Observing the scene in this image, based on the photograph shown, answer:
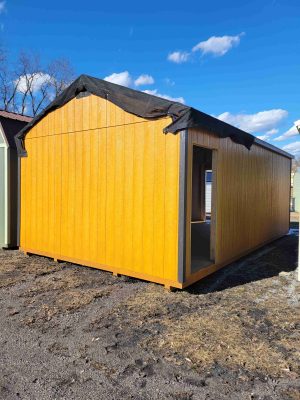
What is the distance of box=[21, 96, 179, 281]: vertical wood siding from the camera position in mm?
4199

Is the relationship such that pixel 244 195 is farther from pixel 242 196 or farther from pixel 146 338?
pixel 146 338

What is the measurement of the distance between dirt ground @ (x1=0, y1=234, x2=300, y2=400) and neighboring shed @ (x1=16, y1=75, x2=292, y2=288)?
0.52 meters

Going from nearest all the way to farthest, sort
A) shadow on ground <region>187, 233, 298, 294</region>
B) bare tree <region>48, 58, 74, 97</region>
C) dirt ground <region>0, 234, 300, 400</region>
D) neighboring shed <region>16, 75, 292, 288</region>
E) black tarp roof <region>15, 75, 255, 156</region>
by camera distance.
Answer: dirt ground <region>0, 234, 300, 400</region>
black tarp roof <region>15, 75, 255, 156</region>
neighboring shed <region>16, 75, 292, 288</region>
shadow on ground <region>187, 233, 298, 294</region>
bare tree <region>48, 58, 74, 97</region>

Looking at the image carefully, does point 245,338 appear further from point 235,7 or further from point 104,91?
point 235,7

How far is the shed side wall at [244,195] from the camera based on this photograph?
5.08 metres

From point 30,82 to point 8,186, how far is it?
838 inches

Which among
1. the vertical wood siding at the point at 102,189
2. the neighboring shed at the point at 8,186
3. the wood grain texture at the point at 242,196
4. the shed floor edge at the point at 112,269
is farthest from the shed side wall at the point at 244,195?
the neighboring shed at the point at 8,186

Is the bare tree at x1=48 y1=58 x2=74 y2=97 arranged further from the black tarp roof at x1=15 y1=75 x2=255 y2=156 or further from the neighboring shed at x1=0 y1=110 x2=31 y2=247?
the black tarp roof at x1=15 y1=75 x2=255 y2=156

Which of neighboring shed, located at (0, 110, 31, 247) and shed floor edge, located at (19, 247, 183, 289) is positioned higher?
neighboring shed, located at (0, 110, 31, 247)

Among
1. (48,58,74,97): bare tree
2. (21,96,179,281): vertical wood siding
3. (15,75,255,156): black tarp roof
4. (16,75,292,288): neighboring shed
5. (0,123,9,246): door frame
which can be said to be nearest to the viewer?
(15,75,255,156): black tarp roof

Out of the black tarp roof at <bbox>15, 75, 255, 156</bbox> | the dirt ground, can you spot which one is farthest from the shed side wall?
the dirt ground

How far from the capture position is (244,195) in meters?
6.11

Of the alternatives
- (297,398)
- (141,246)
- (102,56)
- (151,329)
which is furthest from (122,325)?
(102,56)

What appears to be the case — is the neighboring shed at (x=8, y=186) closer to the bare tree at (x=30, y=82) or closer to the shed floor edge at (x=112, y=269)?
the shed floor edge at (x=112, y=269)
